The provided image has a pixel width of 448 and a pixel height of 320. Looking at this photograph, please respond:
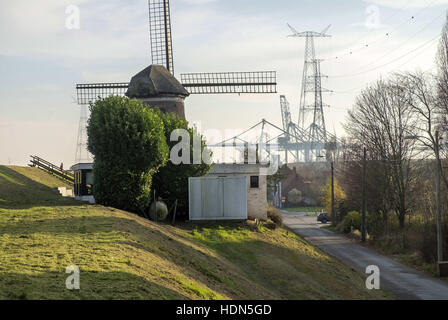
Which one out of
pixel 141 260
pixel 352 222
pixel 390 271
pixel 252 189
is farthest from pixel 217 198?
pixel 352 222

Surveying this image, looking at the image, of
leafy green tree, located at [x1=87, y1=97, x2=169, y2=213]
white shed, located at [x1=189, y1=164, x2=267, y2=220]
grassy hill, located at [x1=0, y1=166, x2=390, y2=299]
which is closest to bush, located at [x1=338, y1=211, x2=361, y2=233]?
grassy hill, located at [x1=0, y1=166, x2=390, y2=299]

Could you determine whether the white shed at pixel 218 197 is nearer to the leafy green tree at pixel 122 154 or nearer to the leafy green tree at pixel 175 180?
the leafy green tree at pixel 175 180

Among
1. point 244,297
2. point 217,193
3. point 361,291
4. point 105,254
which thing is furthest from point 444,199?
point 105,254

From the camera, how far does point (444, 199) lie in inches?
1916

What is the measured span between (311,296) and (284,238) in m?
19.3

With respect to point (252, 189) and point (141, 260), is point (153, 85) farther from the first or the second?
point (141, 260)

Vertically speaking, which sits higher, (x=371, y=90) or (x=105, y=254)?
Result: (x=371, y=90)

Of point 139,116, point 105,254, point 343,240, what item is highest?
point 139,116

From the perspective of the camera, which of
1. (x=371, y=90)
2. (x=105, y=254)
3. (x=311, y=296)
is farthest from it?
(x=371, y=90)

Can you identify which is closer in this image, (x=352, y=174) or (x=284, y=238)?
(x=284, y=238)

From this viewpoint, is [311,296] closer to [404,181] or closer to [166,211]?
[166,211]

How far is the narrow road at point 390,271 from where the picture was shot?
30750 millimetres

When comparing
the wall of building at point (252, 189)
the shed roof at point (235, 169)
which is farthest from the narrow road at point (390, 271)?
the shed roof at point (235, 169)

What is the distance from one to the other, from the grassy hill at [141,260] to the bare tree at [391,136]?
67.9ft
